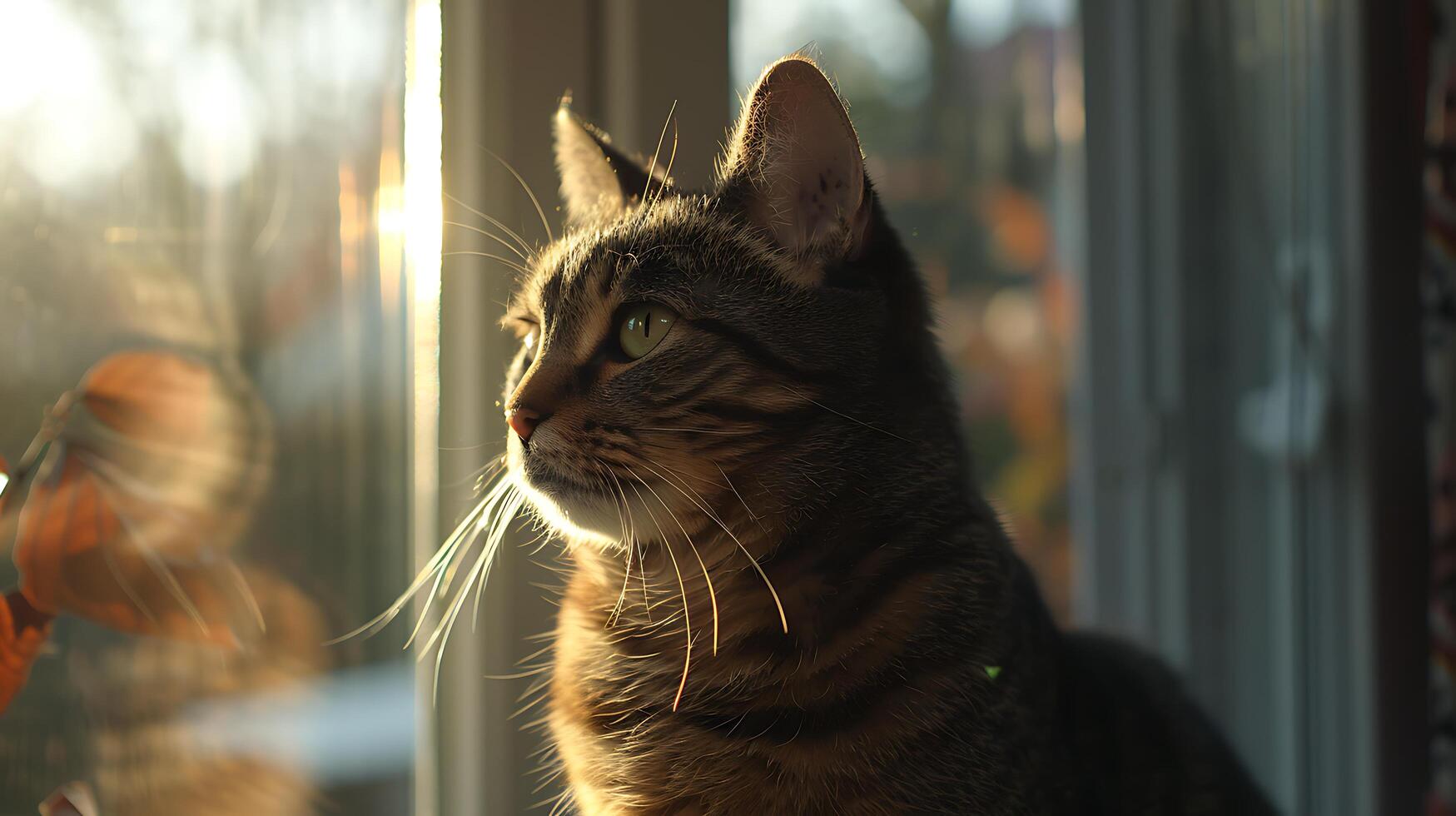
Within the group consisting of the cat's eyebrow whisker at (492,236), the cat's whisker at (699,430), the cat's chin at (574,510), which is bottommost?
the cat's chin at (574,510)

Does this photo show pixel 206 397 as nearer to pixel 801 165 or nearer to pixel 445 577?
pixel 445 577

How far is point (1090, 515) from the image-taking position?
5.42 ft

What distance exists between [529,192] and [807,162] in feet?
0.80

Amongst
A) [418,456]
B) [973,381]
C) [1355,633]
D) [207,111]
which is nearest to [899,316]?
[418,456]

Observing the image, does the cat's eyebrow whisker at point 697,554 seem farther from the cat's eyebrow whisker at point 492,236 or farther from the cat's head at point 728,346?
the cat's eyebrow whisker at point 492,236

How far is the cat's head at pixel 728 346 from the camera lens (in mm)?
613

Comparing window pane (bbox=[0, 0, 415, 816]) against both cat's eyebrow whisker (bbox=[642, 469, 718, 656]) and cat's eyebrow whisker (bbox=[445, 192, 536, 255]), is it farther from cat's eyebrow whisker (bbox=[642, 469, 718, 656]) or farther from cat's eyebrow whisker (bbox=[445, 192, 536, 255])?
cat's eyebrow whisker (bbox=[642, 469, 718, 656])

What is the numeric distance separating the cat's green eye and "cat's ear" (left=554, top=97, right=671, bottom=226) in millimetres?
94

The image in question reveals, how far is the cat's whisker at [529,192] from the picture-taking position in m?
0.74

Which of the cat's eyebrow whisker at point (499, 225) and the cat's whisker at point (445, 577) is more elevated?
the cat's eyebrow whisker at point (499, 225)

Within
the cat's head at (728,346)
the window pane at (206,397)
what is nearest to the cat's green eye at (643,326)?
the cat's head at (728,346)

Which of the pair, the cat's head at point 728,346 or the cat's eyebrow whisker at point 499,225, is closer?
the cat's head at point 728,346

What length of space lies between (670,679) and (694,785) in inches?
3.0

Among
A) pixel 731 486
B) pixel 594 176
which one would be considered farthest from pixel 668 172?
pixel 731 486
